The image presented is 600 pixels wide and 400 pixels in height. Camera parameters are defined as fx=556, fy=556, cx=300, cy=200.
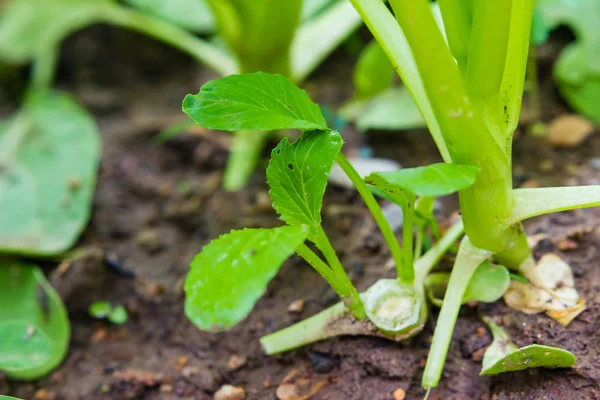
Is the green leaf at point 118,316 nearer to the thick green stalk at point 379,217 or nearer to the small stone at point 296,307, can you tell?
the small stone at point 296,307

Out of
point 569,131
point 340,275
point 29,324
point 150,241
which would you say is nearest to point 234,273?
point 340,275

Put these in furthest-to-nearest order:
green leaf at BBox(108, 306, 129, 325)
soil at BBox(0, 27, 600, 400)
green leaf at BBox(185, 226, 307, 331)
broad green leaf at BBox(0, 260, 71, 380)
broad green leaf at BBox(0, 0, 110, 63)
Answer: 1. broad green leaf at BBox(0, 0, 110, 63)
2. green leaf at BBox(108, 306, 129, 325)
3. broad green leaf at BBox(0, 260, 71, 380)
4. soil at BBox(0, 27, 600, 400)
5. green leaf at BBox(185, 226, 307, 331)

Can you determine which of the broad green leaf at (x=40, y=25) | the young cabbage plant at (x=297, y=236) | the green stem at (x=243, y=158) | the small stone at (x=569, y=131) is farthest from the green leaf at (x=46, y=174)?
the small stone at (x=569, y=131)

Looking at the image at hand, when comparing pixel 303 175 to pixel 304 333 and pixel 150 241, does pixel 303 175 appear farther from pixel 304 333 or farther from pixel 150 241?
pixel 150 241

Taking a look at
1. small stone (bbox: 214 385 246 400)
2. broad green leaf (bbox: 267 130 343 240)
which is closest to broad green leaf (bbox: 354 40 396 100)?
broad green leaf (bbox: 267 130 343 240)

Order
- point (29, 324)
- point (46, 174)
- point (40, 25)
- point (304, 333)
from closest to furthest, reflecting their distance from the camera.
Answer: point (304, 333), point (29, 324), point (46, 174), point (40, 25)

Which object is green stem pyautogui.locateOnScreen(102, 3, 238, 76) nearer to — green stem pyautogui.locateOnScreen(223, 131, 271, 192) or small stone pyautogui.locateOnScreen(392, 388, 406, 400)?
green stem pyautogui.locateOnScreen(223, 131, 271, 192)
